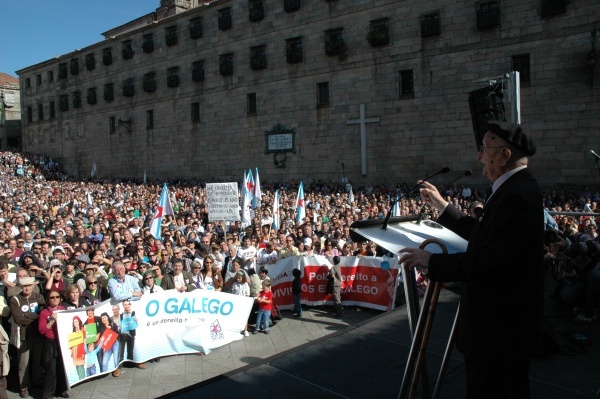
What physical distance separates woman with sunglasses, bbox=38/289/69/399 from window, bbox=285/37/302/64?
918 inches

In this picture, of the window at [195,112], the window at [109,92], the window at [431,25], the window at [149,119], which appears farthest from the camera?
the window at [109,92]

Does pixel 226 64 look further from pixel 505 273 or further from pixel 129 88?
pixel 505 273

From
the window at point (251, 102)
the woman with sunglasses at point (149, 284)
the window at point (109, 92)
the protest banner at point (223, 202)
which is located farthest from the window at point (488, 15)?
the window at point (109, 92)

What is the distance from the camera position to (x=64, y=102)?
45344mm

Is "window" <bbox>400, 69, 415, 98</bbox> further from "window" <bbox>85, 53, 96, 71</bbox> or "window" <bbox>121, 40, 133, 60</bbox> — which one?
"window" <bbox>85, 53, 96, 71</bbox>

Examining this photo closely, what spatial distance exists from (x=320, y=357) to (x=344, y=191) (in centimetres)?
2098

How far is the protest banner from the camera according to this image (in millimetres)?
12453

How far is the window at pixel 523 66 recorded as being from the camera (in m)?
21.2

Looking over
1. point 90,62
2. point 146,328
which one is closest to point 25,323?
point 146,328

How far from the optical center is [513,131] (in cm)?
217

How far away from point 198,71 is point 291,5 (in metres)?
8.48

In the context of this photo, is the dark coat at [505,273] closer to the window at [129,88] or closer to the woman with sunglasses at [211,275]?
the woman with sunglasses at [211,275]

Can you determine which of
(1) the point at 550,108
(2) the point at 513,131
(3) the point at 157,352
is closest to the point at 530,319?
(2) the point at 513,131

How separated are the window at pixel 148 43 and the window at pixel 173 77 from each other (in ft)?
9.01
